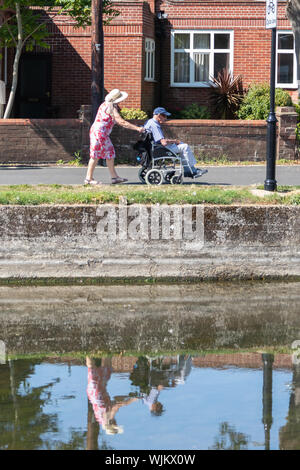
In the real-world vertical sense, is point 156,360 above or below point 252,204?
below

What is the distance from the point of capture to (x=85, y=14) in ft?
67.8

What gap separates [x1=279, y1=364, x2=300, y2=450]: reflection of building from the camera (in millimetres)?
5328

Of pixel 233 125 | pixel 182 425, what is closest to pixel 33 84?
pixel 233 125

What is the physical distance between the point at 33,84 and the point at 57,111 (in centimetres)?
119

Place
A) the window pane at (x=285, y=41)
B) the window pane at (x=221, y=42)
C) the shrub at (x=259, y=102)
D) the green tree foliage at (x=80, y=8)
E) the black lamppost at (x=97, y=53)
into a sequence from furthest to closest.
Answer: the window pane at (x=221, y=42)
the window pane at (x=285, y=41)
the shrub at (x=259, y=102)
the green tree foliage at (x=80, y=8)
the black lamppost at (x=97, y=53)

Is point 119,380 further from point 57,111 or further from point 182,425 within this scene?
point 57,111

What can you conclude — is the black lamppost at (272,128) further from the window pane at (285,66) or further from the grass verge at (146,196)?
the window pane at (285,66)

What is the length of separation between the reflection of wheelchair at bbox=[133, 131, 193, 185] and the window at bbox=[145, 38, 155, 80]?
436 inches


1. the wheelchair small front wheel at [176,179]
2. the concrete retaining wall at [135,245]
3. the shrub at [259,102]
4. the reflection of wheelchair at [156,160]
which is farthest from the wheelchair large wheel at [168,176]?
the shrub at [259,102]

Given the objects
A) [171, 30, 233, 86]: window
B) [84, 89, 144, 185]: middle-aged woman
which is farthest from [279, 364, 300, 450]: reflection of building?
[171, 30, 233, 86]: window

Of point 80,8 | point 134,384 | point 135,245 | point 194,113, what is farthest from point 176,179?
point 194,113

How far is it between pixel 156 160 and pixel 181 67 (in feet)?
41.9

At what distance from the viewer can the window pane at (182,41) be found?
84.6 ft
